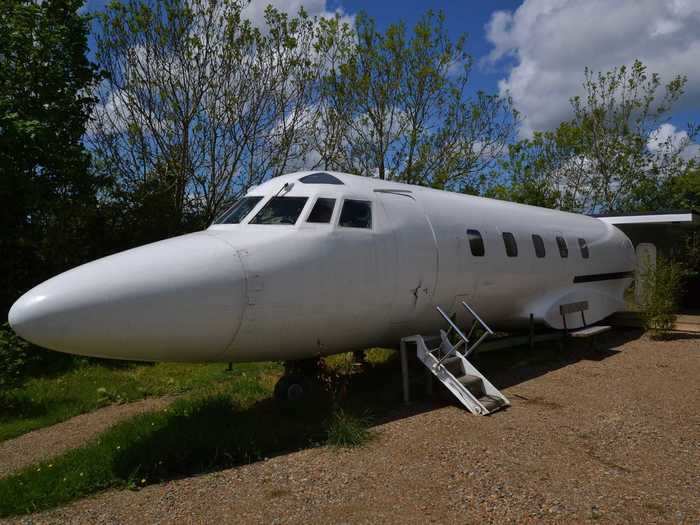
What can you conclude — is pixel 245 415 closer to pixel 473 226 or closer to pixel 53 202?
pixel 473 226

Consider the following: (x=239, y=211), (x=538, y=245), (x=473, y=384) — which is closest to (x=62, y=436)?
(x=239, y=211)

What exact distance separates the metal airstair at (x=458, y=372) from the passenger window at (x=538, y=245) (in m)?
2.72

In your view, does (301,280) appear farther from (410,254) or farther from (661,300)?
(661,300)

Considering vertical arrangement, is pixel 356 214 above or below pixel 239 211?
below

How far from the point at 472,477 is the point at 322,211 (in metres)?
3.44

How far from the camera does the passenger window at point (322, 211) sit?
6.71 meters

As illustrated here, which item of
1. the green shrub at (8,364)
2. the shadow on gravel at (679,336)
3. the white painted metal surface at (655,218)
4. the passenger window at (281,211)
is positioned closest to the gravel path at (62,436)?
the green shrub at (8,364)

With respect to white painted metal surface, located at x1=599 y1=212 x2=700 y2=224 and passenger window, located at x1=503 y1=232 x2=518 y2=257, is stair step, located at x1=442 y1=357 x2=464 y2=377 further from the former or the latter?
white painted metal surface, located at x1=599 y1=212 x2=700 y2=224

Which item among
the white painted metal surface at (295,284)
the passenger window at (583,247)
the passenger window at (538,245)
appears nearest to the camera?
the white painted metal surface at (295,284)

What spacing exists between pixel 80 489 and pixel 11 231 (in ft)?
32.2

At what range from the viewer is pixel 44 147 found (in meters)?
11.9

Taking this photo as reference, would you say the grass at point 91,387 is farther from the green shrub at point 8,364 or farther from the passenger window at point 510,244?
the passenger window at point 510,244

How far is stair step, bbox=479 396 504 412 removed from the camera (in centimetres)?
719

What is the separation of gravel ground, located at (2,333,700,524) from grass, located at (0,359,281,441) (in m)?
3.93
